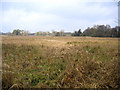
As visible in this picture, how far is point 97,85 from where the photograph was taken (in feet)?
9.36

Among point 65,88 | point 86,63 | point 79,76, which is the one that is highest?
point 86,63

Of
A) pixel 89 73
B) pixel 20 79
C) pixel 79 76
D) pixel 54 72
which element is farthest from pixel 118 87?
pixel 20 79

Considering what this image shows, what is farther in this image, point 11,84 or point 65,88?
point 11,84

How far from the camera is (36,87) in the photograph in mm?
2840

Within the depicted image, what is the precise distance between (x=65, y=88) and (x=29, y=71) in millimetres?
1886

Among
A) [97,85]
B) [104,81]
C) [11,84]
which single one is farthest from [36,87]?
[104,81]

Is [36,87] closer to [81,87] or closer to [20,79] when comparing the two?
[20,79]

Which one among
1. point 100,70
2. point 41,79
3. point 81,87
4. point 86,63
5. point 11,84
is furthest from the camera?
point 86,63

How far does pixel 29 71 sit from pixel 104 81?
2.91 meters

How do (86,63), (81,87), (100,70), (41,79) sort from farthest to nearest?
(86,63) → (100,70) → (41,79) → (81,87)

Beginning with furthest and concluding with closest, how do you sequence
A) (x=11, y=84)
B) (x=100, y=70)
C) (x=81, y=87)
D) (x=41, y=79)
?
(x=100, y=70) → (x=41, y=79) → (x=11, y=84) → (x=81, y=87)

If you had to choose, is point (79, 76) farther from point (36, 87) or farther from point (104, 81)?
point (36, 87)

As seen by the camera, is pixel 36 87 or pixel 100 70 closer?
pixel 36 87

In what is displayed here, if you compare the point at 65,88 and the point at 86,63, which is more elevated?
the point at 86,63
